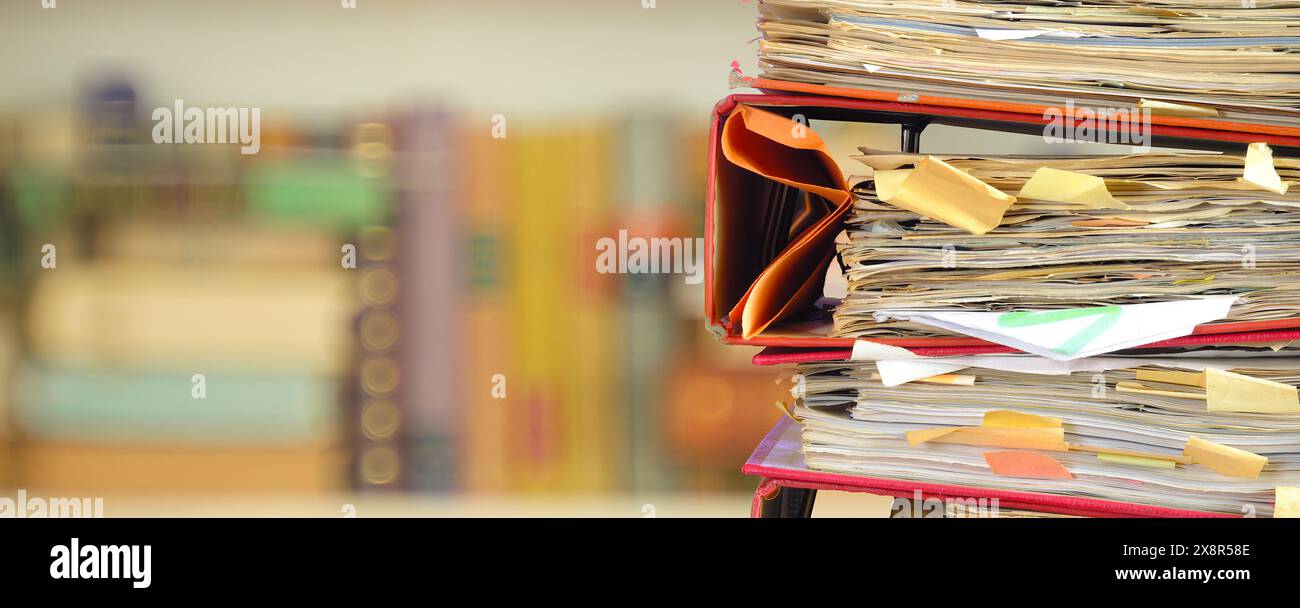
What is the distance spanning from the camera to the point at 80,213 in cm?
219

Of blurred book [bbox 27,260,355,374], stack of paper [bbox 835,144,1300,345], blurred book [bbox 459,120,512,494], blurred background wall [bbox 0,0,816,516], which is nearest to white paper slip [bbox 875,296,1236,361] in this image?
stack of paper [bbox 835,144,1300,345]

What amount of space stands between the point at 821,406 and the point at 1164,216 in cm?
24

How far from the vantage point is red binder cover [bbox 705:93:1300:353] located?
550 millimetres

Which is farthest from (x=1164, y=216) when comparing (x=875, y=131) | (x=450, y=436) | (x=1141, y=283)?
(x=450, y=436)

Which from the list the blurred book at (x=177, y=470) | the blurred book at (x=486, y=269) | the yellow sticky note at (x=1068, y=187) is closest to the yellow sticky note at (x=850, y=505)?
the blurred book at (x=486, y=269)

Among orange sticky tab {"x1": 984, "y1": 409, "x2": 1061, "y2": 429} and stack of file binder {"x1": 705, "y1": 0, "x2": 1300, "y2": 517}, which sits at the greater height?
stack of file binder {"x1": 705, "y1": 0, "x2": 1300, "y2": 517}

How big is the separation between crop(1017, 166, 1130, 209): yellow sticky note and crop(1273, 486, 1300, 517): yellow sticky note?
192mm

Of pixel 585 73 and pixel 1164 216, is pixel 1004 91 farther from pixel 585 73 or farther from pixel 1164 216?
pixel 585 73

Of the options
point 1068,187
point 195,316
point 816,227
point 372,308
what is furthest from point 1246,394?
point 195,316

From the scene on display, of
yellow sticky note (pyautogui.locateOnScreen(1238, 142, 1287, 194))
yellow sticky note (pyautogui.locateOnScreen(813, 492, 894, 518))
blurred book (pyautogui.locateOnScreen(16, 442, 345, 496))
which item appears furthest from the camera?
blurred book (pyautogui.locateOnScreen(16, 442, 345, 496))

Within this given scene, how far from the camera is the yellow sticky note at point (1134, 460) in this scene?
1.90ft

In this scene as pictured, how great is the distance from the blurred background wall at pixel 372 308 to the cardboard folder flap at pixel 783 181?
1418 millimetres

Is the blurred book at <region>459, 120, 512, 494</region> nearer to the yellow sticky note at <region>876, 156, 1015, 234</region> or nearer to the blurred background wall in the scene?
the blurred background wall
